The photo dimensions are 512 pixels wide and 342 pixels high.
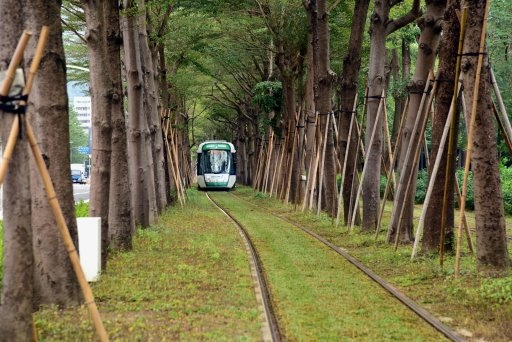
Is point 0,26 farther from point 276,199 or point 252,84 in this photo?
point 252,84

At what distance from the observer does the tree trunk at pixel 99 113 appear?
12.0m

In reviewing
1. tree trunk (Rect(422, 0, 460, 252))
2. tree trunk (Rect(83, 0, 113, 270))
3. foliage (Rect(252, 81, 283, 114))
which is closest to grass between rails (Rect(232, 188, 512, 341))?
tree trunk (Rect(422, 0, 460, 252))

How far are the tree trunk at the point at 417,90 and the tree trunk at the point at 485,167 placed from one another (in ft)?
11.8

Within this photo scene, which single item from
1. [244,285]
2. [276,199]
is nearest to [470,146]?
[244,285]

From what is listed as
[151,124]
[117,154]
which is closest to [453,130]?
[117,154]

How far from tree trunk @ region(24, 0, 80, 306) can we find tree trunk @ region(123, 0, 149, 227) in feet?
27.9

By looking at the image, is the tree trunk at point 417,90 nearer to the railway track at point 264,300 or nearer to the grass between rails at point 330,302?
the grass between rails at point 330,302

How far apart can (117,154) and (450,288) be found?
674cm

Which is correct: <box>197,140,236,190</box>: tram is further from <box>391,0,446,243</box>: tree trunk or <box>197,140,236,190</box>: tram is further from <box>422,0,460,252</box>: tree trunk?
<box>422,0,460,252</box>: tree trunk

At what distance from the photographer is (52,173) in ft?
29.8

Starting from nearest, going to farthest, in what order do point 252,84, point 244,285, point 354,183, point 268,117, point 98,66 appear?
1. point 244,285
2. point 98,66
3. point 354,183
4. point 268,117
5. point 252,84

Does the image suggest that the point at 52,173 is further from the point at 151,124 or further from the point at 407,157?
the point at 151,124

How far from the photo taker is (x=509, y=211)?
27203 mm

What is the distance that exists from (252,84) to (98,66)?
34.5 meters
